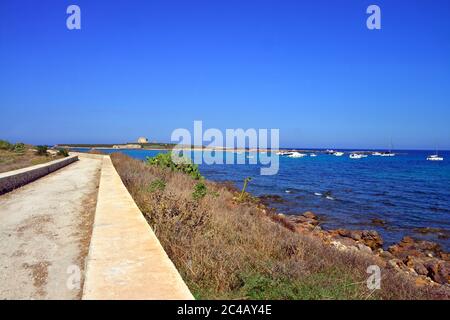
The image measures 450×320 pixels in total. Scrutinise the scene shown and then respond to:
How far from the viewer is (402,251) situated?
11.9 metres

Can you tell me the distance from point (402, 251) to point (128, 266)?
36.1ft

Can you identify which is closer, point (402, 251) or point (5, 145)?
point (402, 251)

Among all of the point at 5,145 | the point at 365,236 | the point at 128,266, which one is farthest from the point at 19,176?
the point at 5,145

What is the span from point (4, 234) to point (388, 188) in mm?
29056

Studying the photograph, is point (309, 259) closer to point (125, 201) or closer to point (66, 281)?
point (66, 281)

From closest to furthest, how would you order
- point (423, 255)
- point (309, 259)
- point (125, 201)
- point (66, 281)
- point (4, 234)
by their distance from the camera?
point (66, 281) < point (309, 259) < point (4, 234) < point (125, 201) < point (423, 255)

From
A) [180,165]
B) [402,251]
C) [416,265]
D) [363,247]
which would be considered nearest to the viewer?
[416,265]

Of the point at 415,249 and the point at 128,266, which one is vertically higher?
the point at 128,266

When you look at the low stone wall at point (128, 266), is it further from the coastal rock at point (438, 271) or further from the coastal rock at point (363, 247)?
the coastal rock at point (363, 247)

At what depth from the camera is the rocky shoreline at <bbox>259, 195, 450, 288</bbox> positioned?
9.42 meters

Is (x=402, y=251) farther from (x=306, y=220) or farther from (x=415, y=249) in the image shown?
(x=306, y=220)

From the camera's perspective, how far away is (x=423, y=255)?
452 inches
